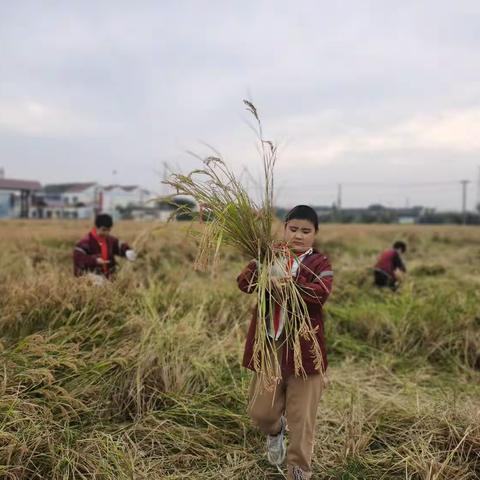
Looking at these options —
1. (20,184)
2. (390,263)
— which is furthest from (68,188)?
(390,263)

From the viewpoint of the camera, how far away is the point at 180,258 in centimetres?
1053

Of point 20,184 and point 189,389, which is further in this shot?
point 20,184

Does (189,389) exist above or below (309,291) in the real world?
below

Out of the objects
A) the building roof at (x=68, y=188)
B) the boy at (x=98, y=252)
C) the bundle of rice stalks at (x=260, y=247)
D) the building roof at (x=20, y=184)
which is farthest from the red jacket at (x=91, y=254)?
the building roof at (x=68, y=188)

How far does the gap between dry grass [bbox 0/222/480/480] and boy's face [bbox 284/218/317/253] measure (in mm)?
814

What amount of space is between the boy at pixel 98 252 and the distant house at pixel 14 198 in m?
38.0

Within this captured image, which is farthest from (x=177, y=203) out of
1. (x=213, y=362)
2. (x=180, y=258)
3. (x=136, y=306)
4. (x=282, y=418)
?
(x=180, y=258)

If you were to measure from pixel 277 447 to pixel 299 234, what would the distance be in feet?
3.71

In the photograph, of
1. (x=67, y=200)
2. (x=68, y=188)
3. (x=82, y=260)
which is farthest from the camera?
(x=68, y=188)

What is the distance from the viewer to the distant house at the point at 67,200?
168 ft

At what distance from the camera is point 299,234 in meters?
2.59

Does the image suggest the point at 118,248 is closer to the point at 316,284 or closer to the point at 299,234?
the point at 299,234

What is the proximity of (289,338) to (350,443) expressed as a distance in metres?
0.82

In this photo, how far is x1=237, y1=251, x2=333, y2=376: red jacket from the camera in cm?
249
